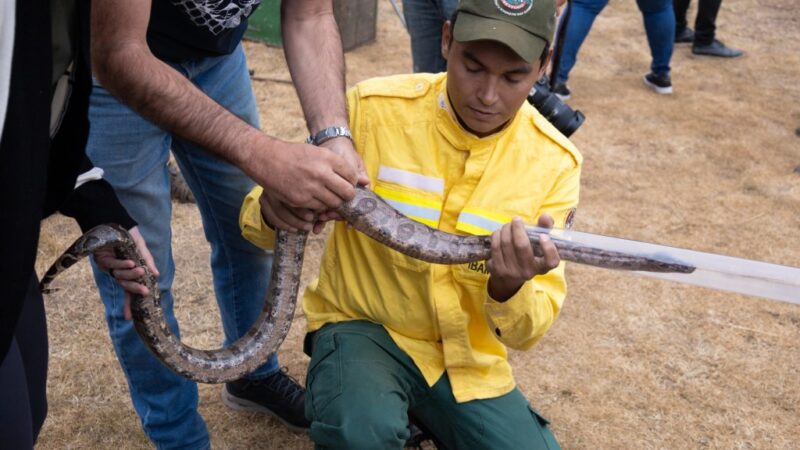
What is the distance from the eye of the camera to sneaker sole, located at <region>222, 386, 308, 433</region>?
3979 mm

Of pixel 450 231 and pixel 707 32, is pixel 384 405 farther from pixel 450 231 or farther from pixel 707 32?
pixel 707 32

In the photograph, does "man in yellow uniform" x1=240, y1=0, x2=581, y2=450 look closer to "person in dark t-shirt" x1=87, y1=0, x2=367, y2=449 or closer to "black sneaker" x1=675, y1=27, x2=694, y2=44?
"person in dark t-shirt" x1=87, y1=0, x2=367, y2=449

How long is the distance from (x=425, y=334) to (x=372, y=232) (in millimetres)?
443

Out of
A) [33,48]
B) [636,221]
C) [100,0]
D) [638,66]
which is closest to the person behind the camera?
[33,48]

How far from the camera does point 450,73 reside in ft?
9.62

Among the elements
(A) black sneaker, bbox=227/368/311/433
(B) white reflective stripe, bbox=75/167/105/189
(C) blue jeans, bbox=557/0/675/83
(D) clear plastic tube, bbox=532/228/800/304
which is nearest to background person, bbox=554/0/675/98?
(C) blue jeans, bbox=557/0/675/83

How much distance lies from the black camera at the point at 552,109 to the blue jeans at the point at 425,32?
142cm

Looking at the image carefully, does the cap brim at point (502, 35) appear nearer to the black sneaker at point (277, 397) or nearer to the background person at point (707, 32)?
the black sneaker at point (277, 397)

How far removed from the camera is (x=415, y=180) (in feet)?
9.94

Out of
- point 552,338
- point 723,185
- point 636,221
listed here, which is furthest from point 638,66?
point 552,338

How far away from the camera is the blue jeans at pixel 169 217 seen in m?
2.97

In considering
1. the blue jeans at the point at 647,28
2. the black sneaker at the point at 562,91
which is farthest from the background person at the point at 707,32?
the black sneaker at the point at 562,91

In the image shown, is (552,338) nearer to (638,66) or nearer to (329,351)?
(329,351)

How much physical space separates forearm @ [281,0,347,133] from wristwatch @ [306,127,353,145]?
13cm
